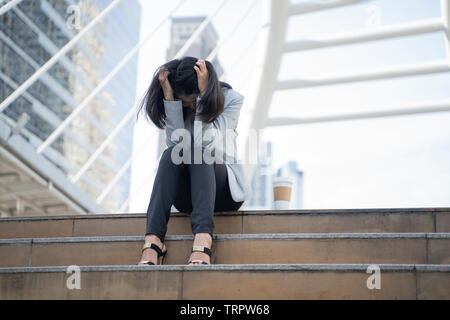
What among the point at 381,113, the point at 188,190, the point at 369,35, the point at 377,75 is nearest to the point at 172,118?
the point at 188,190

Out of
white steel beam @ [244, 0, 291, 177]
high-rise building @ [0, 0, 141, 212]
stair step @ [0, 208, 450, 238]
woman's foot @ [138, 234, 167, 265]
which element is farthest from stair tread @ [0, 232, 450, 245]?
high-rise building @ [0, 0, 141, 212]

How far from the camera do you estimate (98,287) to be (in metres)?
2.30

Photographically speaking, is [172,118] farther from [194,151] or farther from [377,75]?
[377,75]

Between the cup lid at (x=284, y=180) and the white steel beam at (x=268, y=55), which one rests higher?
the white steel beam at (x=268, y=55)

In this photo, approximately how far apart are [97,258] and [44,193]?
4.90 m

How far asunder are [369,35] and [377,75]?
63 centimetres

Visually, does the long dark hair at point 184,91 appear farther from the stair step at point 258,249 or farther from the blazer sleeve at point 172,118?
the stair step at point 258,249

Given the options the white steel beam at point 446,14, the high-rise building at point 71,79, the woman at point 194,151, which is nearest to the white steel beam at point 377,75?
the white steel beam at point 446,14

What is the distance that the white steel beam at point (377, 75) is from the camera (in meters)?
7.82

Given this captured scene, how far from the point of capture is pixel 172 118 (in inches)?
113

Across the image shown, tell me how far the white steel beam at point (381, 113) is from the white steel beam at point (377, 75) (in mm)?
429

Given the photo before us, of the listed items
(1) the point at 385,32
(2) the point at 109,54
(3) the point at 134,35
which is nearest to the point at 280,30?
(1) the point at 385,32

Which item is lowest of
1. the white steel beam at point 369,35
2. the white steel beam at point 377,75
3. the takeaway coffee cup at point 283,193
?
the takeaway coffee cup at point 283,193

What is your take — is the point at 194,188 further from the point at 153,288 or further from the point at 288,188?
the point at 288,188
